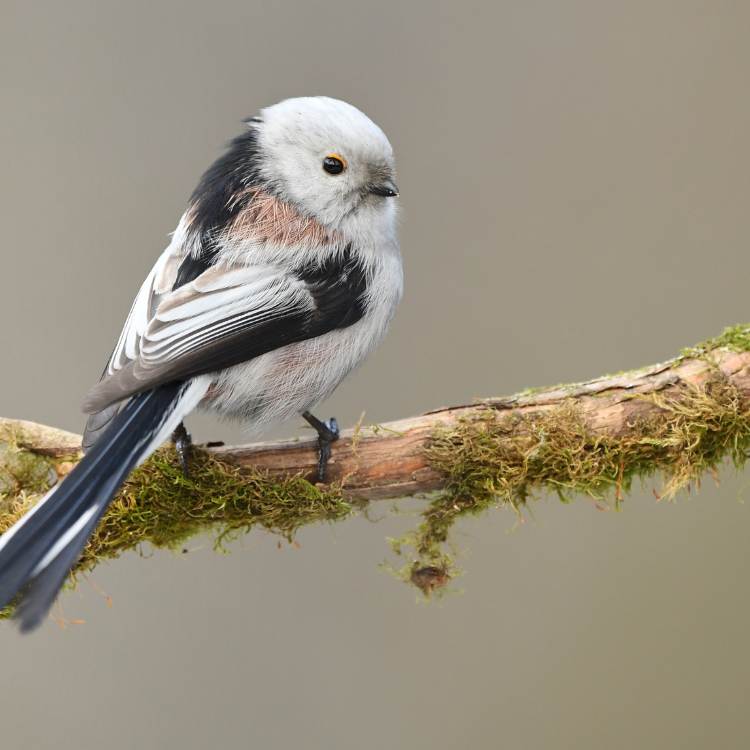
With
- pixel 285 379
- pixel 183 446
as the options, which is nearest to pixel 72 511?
pixel 183 446

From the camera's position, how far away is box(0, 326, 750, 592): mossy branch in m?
2.52

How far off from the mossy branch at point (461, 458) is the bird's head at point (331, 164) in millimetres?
665

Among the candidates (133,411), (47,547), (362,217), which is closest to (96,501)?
(47,547)

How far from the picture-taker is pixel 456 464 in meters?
2.59

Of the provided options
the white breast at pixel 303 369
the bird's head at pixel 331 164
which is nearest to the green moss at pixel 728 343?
the white breast at pixel 303 369

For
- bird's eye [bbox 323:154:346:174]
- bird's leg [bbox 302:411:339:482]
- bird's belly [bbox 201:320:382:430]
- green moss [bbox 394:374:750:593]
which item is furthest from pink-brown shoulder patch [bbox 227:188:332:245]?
green moss [bbox 394:374:750:593]

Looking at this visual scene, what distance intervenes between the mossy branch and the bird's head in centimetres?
67

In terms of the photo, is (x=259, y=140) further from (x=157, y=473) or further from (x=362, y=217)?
(x=157, y=473)

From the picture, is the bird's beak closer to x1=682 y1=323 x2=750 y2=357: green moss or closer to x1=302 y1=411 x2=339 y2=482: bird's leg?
x1=302 y1=411 x2=339 y2=482: bird's leg

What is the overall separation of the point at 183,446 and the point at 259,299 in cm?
44

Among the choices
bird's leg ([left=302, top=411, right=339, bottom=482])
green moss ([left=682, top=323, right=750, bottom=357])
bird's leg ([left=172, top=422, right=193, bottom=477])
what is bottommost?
bird's leg ([left=172, top=422, right=193, bottom=477])

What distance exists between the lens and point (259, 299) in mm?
2561

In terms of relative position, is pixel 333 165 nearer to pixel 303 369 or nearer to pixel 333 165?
pixel 333 165

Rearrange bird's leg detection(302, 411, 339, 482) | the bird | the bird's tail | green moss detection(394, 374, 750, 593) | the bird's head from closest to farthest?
the bird's tail < the bird < green moss detection(394, 374, 750, 593) < bird's leg detection(302, 411, 339, 482) < the bird's head
